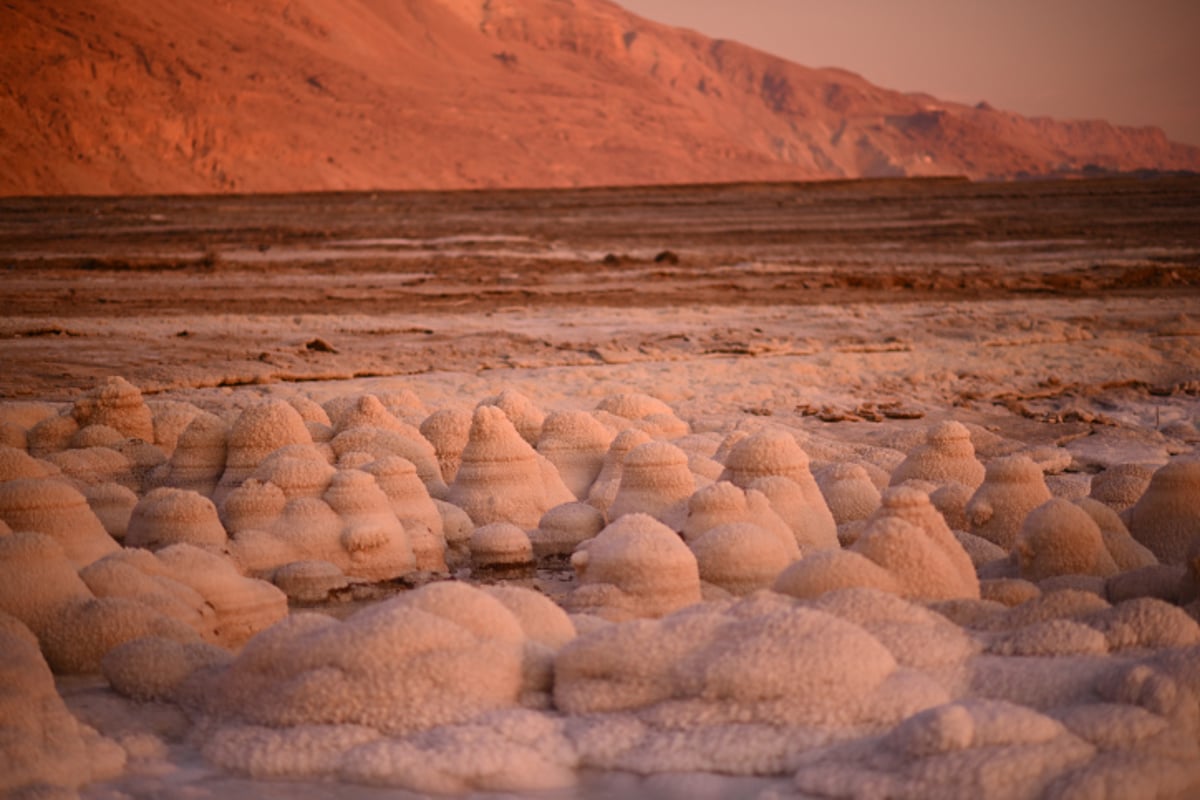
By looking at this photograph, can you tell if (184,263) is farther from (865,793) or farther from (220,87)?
(220,87)

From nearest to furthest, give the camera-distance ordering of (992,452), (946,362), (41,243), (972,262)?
A: 1. (992,452)
2. (946,362)
3. (972,262)
4. (41,243)

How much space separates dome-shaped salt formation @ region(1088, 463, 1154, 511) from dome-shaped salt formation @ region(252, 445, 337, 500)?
8.72 feet

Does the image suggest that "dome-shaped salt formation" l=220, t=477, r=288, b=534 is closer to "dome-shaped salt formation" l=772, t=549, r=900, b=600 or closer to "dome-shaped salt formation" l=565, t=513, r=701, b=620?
"dome-shaped salt formation" l=565, t=513, r=701, b=620

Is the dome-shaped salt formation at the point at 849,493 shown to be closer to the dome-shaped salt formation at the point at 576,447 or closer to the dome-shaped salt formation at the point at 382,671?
the dome-shaped salt formation at the point at 576,447

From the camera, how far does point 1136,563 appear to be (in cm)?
384

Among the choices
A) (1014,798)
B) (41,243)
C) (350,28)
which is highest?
(350,28)

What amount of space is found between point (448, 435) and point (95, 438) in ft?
4.52

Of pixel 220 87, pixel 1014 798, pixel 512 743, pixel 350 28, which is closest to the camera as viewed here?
pixel 1014 798

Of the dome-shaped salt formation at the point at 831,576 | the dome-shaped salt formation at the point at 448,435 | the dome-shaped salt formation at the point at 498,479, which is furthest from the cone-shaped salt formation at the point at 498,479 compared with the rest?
the dome-shaped salt formation at the point at 831,576

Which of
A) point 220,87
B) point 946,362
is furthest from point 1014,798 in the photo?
point 220,87

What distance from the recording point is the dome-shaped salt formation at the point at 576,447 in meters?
5.11

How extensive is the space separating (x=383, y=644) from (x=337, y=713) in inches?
6.7

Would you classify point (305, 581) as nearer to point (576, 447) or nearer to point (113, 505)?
point (113, 505)

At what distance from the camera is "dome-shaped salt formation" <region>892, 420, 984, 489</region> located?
192 inches
